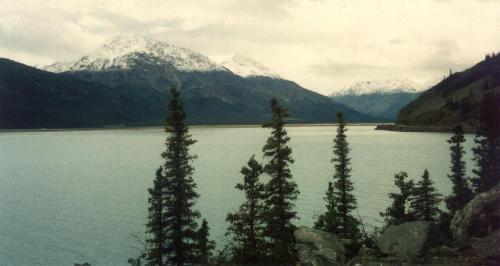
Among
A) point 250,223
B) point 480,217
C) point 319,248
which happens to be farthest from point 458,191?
point 319,248

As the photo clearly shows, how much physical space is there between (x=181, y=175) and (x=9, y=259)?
78.7 feet

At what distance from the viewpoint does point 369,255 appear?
19.6 meters

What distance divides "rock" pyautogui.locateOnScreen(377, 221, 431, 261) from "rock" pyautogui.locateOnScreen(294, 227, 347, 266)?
2.06 metres

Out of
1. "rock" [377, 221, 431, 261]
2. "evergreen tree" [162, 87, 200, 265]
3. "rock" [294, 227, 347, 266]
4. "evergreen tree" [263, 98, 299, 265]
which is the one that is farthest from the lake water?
"rock" [377, 221, 431, 261]

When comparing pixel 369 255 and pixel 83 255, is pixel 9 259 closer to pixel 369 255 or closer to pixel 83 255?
pixel 83 255

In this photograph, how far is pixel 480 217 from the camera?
74.6 feet

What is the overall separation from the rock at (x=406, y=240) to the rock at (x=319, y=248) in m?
2.06

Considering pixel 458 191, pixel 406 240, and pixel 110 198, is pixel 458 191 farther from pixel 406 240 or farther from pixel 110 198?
pixel 110 198

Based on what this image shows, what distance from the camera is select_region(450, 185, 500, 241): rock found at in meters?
22.2

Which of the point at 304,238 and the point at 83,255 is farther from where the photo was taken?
the point at 83,255

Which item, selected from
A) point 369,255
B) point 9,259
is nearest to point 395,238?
point 369,255

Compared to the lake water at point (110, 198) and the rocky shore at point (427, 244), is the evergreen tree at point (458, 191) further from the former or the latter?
the rocky shore at point (427, 244)

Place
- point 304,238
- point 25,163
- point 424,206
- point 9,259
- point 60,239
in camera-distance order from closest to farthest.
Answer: point 304,238, point 424,206, point 9,259, point 60,239, point 25,163

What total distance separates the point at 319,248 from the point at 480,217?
873 cm
